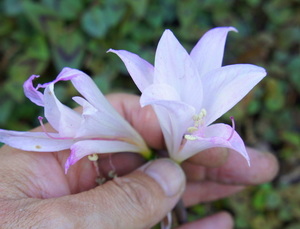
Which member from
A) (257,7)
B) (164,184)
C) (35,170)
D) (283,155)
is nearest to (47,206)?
(35,170)

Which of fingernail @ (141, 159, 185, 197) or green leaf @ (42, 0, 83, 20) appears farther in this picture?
green leaf @ (42, 0, 83, 20)

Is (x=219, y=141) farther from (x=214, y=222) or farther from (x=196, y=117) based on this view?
(x=214, y=222)

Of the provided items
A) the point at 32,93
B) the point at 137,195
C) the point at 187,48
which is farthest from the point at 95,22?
the point at 137,195

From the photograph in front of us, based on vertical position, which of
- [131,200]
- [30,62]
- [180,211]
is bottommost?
[180,211]

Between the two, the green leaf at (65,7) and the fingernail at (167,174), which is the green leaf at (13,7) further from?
the fingernail at (167,174)

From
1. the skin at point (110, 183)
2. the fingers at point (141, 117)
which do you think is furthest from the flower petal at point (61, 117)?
the fingers at point (141, 117)

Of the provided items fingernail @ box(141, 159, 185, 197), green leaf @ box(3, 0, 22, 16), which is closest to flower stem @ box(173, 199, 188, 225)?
fingernail @ box(141, 159, 185, 197)

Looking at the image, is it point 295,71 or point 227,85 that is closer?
point 227,85

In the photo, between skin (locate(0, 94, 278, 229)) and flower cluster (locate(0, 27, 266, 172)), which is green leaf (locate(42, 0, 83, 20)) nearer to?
skin (locate(0, 94, 278, 229))
